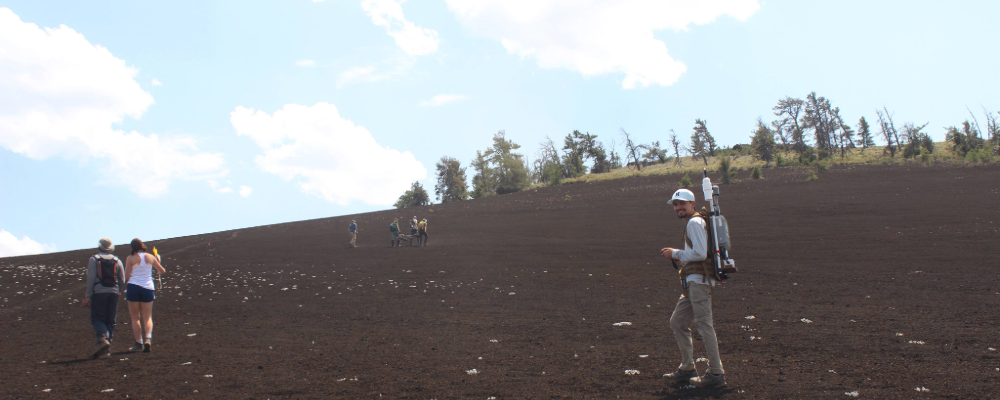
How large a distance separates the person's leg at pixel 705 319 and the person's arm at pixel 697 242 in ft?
1.00

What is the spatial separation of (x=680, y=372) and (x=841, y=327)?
155 inches

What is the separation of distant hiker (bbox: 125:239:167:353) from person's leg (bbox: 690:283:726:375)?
24.0ft

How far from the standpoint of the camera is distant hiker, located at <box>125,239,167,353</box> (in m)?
7.70

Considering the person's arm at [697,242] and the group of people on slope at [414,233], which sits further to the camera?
the group of people on slope at [414,233]

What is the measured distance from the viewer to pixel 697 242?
5109mm

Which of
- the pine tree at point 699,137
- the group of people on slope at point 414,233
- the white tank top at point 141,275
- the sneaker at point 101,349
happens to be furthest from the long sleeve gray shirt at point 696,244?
the pine tree at point 699,137

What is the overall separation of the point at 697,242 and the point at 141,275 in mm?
7698

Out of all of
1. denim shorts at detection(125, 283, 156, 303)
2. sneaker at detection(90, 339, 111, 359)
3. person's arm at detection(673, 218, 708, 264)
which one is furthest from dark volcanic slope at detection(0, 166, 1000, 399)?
person's arm at detection(673, 218, 708, 264)

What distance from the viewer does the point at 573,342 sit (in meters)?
7.59

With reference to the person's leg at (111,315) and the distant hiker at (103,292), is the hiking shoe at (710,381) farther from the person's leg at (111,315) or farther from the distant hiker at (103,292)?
the person's leg at (111,315)

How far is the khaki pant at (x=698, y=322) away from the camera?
200 inches

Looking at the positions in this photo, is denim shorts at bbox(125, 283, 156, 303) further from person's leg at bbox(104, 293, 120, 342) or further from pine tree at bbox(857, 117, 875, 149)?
pine tree at bbox(857, 117, 875, 149)

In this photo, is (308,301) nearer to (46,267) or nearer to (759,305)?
(759,305)

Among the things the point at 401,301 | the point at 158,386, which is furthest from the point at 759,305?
the point at 158,386
